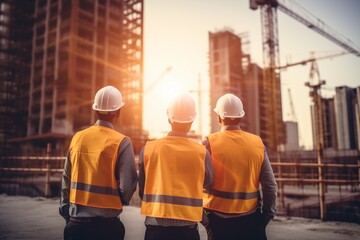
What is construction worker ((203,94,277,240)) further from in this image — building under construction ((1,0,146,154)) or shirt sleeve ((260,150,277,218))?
building under construction ((1,0,146,154))

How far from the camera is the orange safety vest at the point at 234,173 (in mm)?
2631

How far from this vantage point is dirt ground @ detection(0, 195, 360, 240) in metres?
5.24

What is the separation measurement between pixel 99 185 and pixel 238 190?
113 cm

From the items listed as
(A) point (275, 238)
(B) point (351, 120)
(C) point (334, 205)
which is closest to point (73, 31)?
(B) point (351, 120)

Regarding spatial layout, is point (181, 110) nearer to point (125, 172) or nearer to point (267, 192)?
point (125, 172)

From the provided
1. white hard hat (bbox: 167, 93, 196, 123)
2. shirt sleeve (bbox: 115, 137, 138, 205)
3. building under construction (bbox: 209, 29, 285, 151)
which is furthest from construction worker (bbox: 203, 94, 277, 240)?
building under construction (bbox: 209, 29, 285, 151)

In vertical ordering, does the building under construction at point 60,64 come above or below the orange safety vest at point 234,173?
above

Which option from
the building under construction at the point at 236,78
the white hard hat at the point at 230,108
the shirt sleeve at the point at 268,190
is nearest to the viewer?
the shirt sleeve at the point at 268,190

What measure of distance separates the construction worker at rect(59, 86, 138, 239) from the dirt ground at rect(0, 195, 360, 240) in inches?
107

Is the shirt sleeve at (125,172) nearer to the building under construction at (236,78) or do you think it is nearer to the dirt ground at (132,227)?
the dirt ground at (132,227)

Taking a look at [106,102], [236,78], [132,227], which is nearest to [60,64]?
[236,78]

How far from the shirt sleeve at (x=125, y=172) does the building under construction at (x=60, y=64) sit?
46023 millimetres

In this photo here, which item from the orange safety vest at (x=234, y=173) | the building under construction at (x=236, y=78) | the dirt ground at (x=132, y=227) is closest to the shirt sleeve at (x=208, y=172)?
the orange safety vest at (x=234, y=173)

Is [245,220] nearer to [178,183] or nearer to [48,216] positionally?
[178,183]
